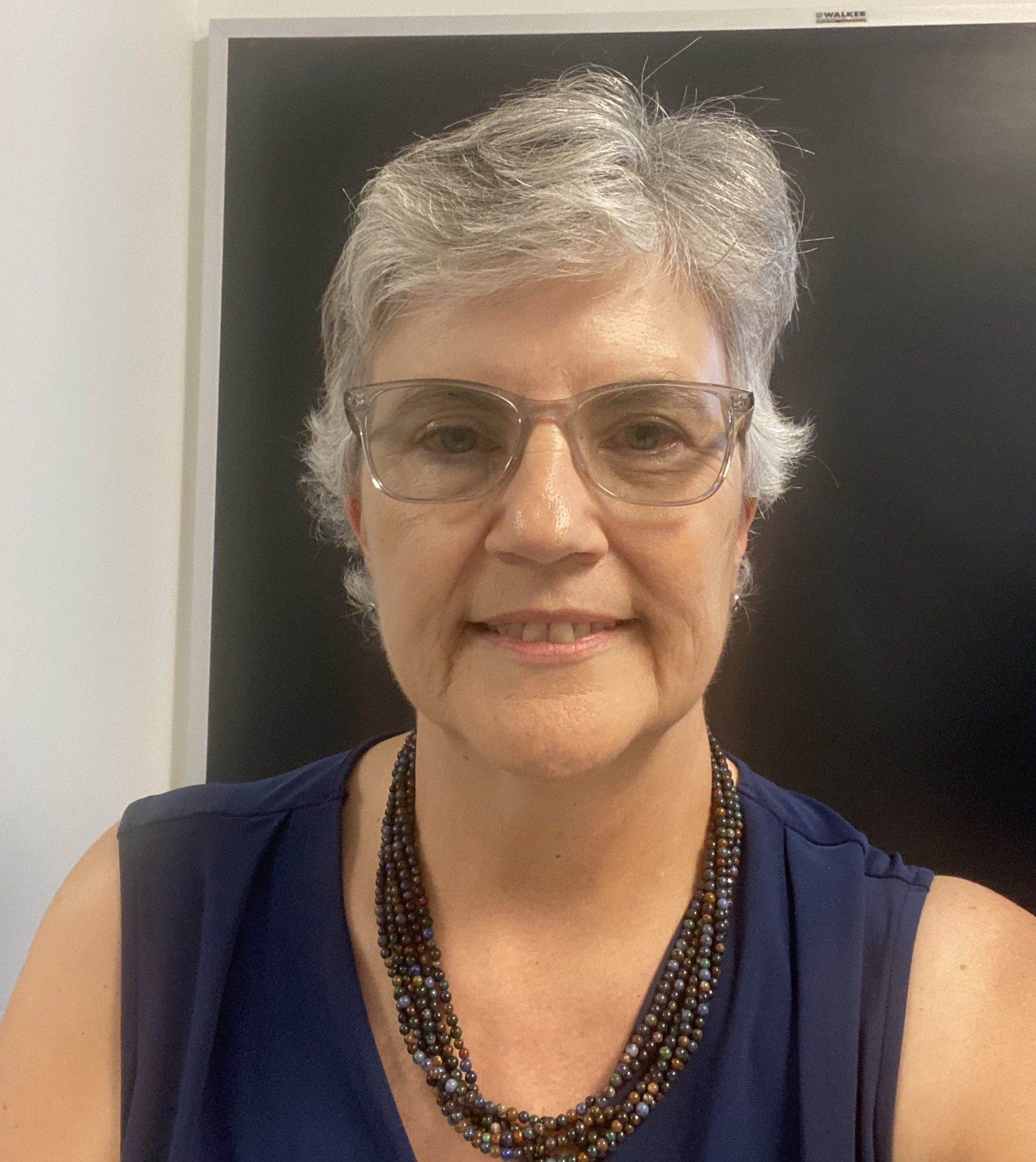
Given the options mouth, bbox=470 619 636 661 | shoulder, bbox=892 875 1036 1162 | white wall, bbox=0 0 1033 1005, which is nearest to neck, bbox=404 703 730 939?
mouth, bbox=470 619 636 661

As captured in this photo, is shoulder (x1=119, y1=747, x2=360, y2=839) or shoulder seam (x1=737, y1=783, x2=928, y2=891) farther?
shoulder (x1=119, y1=747, x2=360, y2=839)

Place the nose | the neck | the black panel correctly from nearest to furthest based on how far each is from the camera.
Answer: the nose → the neck → the black panel

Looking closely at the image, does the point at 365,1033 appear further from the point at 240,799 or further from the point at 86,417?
the point at 86,417

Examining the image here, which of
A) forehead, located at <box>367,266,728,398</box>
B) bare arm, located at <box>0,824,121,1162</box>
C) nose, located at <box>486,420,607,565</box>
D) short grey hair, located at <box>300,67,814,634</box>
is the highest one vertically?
short grey hair, located at <box>300,67,814,634</box>

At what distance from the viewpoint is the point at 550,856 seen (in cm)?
87

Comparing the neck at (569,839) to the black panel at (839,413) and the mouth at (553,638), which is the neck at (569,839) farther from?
the black panel at (839,413)

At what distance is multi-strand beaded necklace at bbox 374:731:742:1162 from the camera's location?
762 mm

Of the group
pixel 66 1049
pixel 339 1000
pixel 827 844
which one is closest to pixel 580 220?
pixel 827 844

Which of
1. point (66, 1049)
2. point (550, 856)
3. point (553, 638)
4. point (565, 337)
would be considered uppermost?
point (565, 337)

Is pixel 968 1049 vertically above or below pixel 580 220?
below

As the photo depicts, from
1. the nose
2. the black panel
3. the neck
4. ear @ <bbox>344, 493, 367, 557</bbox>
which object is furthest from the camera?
the black panel

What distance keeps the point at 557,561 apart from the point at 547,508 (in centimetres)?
5

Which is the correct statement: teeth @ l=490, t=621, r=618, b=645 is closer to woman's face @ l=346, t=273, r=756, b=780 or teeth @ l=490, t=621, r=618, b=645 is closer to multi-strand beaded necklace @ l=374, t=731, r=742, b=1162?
woman's face @ l=346, t=273, r=756, b=780

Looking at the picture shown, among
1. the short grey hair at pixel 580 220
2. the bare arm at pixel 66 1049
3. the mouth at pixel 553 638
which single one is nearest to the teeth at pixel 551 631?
the mouth at pixel 553 638
